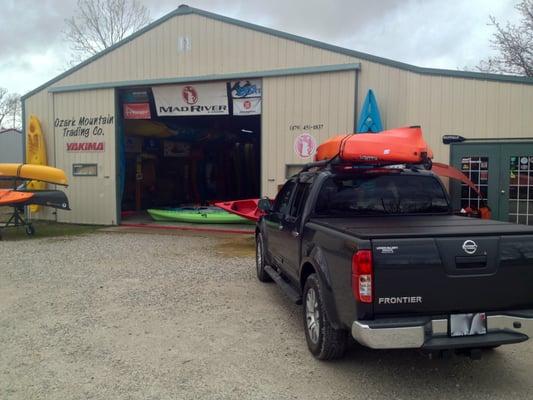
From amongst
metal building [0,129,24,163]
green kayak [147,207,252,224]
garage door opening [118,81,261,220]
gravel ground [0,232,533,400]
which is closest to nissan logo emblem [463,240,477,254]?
gravel ground [0,232,533,400]

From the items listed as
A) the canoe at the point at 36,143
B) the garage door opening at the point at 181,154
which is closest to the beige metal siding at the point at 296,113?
the garage door opening at the point at 181,154

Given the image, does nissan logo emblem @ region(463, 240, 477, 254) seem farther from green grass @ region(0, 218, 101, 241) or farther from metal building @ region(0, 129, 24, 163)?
metal building @ region(0, 129, 24, 163)

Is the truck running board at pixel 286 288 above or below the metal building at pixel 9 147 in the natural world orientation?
below

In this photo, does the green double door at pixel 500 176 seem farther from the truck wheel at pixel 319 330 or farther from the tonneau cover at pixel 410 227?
the truck wheel at pixel 319 330

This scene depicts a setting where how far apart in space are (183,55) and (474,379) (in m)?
11.9

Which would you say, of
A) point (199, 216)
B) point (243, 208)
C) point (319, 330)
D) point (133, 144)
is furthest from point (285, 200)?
point (133, 144)

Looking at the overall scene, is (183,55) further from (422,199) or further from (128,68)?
(422,199)

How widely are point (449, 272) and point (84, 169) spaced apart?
45.3 feet

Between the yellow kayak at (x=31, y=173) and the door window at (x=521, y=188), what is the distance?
38.2 ft

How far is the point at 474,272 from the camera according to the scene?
3.38 meters

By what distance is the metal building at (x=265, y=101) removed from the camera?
10320 mm

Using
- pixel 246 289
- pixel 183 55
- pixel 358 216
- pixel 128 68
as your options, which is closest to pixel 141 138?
pixel 128 68

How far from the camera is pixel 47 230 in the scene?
45.1 ft

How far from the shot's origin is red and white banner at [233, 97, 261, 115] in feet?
42.7
